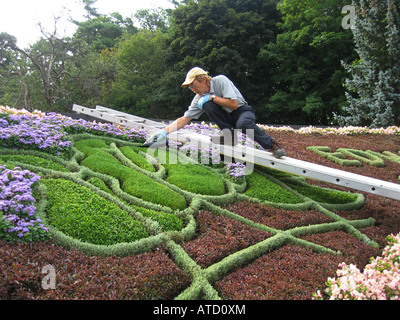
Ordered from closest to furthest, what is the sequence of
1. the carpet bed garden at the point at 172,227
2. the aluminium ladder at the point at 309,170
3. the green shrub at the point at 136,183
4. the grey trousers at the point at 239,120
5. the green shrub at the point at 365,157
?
the carpet bed garden at the point at 172,227, the green shrub at the point at 136,183, the aluminium ladder at the point at 309,170, the grey trousers at the point at 239,120, the green shrub at the point at 365,157

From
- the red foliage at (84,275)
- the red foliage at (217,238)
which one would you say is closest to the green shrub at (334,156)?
the red foliage at (217,238)

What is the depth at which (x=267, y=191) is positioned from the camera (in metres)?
4.63

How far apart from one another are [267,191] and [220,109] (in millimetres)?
1358

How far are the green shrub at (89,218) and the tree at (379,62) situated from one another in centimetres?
1225

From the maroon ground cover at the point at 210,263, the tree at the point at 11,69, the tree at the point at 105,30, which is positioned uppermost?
the tree at the point at 105,30

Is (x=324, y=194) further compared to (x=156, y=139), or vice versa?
(x=324, y=194)

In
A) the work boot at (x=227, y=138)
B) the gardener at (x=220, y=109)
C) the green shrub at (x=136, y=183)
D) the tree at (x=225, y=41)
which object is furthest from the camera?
the tree at (x=225, y=41)

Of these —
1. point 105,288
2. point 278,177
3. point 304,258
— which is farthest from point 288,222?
point 105,288

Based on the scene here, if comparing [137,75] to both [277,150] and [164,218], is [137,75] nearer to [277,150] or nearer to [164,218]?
[277,150]

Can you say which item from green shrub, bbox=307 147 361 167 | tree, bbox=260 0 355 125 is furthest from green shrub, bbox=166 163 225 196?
tree, bbox=260 0 355 125

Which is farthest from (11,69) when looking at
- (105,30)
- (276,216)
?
(105,30)

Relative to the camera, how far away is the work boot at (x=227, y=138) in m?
4.95

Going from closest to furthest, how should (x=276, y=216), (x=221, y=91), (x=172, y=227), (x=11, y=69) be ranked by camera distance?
(x=172, y=227), (x=276, y=216), (x=221, y=91), (x=11, y=69)

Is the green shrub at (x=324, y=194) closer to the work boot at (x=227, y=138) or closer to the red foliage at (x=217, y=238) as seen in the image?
the work boot at (x=227, y=138)
